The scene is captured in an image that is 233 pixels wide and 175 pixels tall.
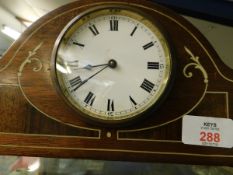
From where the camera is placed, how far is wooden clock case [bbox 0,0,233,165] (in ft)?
2.78

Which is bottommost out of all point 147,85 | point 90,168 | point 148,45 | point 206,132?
point 90,168

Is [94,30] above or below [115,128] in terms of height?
above

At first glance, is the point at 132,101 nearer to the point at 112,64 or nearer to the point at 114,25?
the point at 112,64

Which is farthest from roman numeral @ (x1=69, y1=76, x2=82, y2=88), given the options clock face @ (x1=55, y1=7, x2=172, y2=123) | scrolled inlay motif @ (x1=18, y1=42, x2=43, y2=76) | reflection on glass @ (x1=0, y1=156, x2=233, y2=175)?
Answer: reflection on glass @ (x1=0, y1=156, x2=233, y2=175)

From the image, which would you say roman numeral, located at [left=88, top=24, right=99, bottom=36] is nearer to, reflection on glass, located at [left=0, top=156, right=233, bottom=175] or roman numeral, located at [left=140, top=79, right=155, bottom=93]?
roman numeral, located at [left=140, top=79, right=155, bottom=93]

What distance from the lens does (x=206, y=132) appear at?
0.85 meters

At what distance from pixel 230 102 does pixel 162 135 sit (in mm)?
206

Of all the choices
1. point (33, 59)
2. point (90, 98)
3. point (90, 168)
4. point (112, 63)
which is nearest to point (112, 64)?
point (112, 63)

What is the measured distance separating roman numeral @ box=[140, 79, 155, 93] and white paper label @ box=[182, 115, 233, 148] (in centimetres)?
12

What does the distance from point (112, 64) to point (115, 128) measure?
6.8 inches

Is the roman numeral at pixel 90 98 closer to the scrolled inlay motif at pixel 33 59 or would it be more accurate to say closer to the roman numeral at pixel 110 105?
the roman numeral at pixel 110 105

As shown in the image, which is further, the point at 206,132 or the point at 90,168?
the point at 90,168

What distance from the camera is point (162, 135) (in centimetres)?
85

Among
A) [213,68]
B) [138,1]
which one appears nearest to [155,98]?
[213,68]
